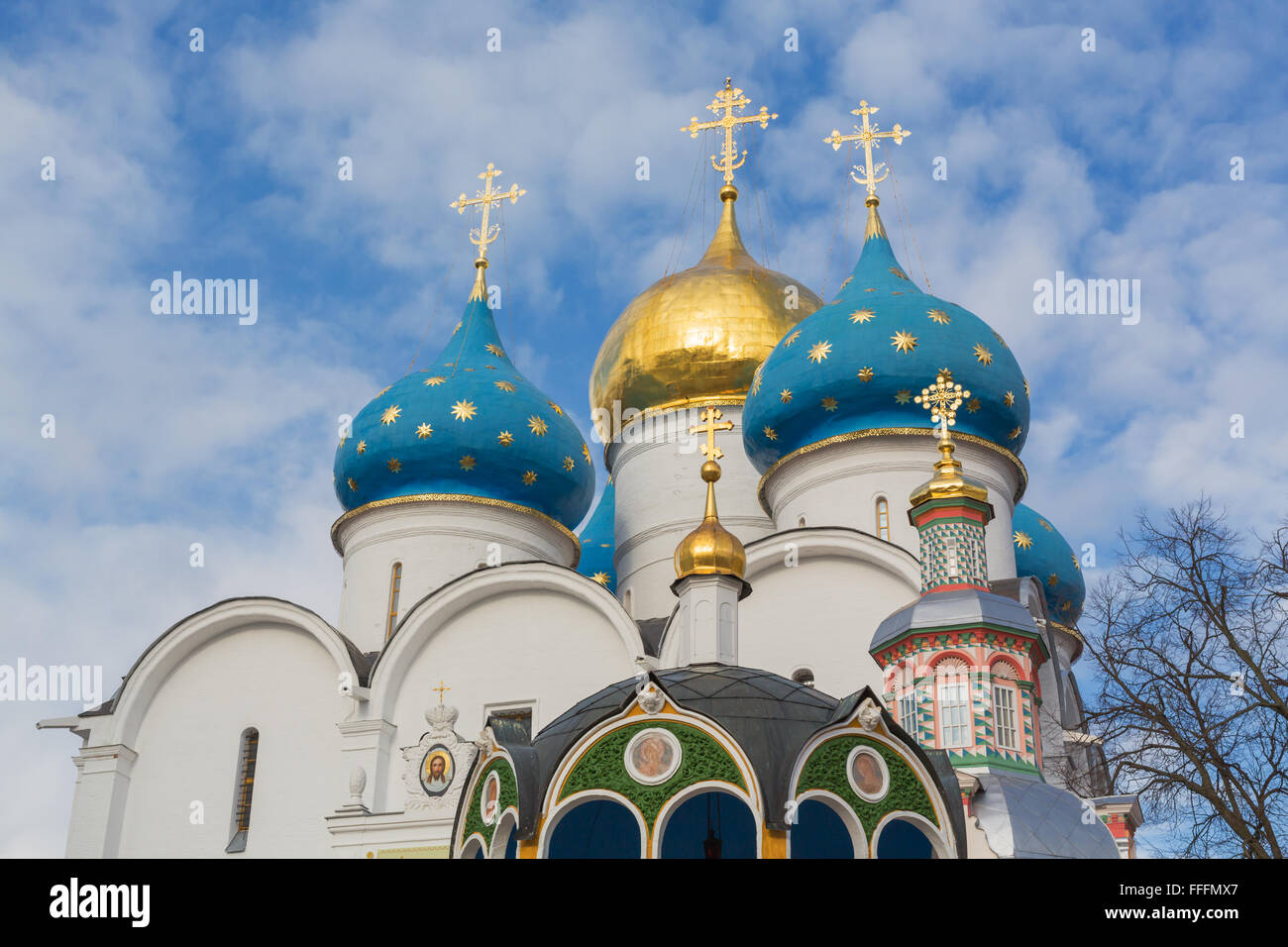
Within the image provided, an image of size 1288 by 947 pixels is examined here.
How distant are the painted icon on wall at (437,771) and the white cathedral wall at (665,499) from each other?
405 cm

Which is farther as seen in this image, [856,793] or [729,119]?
[729,119]

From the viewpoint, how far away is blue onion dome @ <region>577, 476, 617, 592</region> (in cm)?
1916

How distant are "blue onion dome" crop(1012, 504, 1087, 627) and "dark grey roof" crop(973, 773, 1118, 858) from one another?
348 inches

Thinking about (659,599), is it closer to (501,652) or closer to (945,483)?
(501,652)

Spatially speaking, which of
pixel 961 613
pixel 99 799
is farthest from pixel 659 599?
pixel 961 613

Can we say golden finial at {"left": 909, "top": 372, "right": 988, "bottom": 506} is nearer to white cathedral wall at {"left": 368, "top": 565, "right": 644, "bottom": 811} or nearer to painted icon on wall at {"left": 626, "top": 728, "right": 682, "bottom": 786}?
white cathedral wall at {"left": 368, "top": 565, "right": 644, "bottom": 811}

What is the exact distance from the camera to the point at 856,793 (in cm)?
772

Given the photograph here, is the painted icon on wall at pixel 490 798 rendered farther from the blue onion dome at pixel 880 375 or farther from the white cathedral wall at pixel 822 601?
the blue onion dome at pixel 880 375

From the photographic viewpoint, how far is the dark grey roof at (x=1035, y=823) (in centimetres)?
890

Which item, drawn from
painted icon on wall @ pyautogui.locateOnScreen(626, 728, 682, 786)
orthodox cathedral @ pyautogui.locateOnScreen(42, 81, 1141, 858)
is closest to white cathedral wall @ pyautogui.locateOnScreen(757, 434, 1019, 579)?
orthodox cathedral @ pyautogui.locateOnScreen(42, 81, 1141, 858)

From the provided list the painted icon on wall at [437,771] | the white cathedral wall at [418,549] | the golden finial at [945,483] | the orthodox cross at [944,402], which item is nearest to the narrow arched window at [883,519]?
the orthodox cross at [944,402]

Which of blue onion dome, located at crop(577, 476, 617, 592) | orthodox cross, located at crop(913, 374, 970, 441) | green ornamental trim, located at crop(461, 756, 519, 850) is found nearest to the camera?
green ornamental trim, located at crop(461, 756, 519, 850)

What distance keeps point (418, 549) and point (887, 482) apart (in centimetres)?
505
